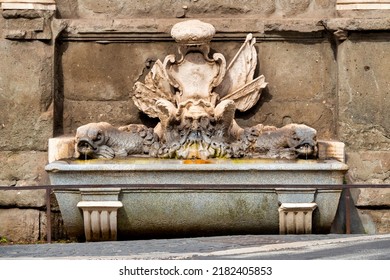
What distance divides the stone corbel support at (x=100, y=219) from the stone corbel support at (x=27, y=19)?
1.68m

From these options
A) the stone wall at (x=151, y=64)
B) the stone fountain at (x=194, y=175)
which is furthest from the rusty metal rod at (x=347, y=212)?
the stone wall at (x=151, y=64)

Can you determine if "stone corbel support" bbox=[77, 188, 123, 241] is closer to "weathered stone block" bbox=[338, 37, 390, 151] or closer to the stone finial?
the stone finial

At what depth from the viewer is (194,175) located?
420 inches

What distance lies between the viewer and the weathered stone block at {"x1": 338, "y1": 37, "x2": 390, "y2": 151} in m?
11.5

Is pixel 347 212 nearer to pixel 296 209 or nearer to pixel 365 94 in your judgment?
pixel 296 209

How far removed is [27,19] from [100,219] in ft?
6.38

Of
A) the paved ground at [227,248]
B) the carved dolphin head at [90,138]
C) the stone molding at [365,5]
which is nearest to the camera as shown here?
the paved ground at [227,248]

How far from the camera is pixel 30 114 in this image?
37.6 ft

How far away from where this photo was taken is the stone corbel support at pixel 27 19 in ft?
37.4

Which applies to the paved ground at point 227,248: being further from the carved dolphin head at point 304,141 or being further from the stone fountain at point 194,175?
the carved dolphin head at point 304,141

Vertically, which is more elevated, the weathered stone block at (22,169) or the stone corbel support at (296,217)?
the weathered stone block at (22,169)

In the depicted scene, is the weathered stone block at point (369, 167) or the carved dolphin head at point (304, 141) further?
the weathered stone block at point (369, 167)

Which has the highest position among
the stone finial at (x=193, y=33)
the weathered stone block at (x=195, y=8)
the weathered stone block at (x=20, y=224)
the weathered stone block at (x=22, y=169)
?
the weathered stone block at (x=195, y=8)
